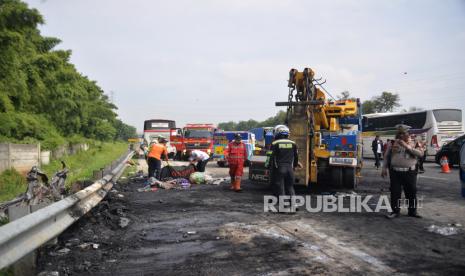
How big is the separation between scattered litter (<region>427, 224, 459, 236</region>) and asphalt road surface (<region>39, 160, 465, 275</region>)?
0.32 ft

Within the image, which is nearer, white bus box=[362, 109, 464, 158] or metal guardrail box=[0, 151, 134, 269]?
metal guardrail box=[0, 151, 134, 269]

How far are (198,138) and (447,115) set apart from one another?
15.4 m

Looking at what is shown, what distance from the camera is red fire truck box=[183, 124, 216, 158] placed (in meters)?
26.0

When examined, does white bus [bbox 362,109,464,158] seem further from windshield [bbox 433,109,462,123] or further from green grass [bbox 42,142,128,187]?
green grass [bbox 42,142,128,187]

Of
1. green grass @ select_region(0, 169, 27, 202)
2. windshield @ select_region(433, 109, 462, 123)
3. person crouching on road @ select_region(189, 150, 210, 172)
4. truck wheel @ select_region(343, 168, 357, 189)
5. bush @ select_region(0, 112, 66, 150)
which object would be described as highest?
windshield @ select_region(433, 109, 462, 123)

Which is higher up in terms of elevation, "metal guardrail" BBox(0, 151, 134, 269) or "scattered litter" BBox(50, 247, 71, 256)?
"metal guardrail" BBox(0, 151, 134, 269)

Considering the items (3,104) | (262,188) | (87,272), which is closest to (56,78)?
(3,104)

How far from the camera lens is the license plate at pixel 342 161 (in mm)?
10766

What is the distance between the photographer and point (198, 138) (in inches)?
1037

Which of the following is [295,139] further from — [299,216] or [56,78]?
[56,78]

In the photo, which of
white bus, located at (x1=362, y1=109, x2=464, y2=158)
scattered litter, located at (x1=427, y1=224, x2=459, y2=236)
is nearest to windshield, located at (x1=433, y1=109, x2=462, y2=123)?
white bus, located at (x1=362, y1=109, x2=464, y2=158)

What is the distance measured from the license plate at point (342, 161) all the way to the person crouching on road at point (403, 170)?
287 centimetres

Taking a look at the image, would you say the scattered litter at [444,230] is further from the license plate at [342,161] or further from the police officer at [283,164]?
the license plate at [342,161]

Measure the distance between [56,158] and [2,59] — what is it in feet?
22.5
